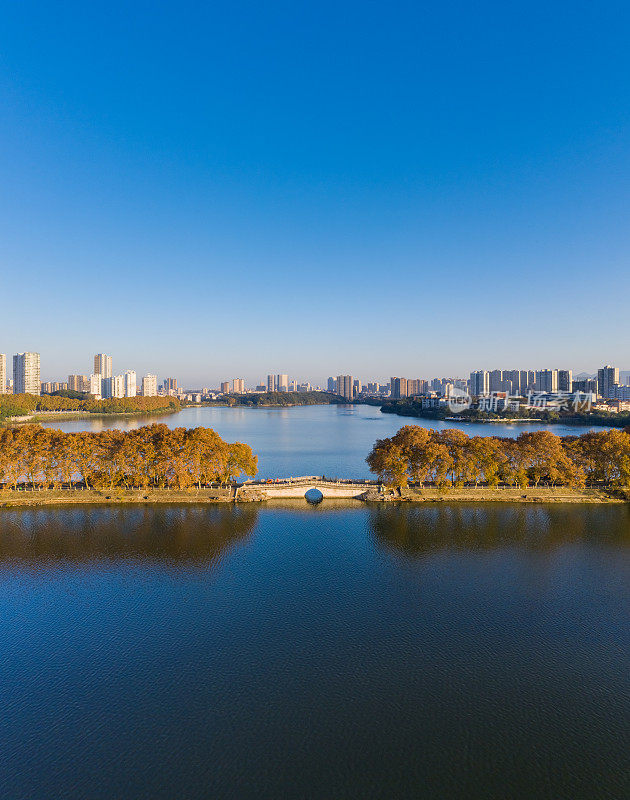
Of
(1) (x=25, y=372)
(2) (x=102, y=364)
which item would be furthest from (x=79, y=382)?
(1) (x=25, y=372)

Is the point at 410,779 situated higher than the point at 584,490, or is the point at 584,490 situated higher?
the point at 584,490

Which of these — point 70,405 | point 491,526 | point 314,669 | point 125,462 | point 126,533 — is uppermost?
point 70,405

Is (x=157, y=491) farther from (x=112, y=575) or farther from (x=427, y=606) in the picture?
(x=427, y=606)

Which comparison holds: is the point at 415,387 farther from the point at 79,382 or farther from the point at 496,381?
the point at 79,382

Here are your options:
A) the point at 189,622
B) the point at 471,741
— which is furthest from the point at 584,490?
the point at 189,622

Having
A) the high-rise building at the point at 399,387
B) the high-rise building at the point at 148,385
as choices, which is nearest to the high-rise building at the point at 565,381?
the high-rise building at the point at 399,387

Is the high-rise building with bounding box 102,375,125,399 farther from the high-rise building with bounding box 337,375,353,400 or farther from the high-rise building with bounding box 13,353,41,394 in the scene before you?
the high-rise building with bounding box 337,375,353,400

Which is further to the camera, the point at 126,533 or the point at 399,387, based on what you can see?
the point at 399,387
